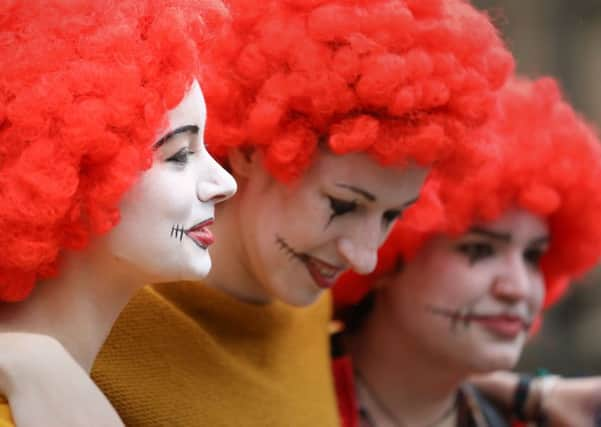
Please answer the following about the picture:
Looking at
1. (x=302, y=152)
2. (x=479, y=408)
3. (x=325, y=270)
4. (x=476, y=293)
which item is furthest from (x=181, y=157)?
(x=479, y=408)

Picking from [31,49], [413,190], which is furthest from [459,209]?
[31,49]

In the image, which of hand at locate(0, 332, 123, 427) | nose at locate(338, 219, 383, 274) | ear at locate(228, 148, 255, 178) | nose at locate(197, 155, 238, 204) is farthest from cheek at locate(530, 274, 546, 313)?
hand at locate(0, 332, 123, 427)

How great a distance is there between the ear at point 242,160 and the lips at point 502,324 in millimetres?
523

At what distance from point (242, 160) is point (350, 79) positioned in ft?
0.70

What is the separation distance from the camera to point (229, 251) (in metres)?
1.45

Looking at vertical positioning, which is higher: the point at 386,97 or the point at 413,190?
the point at 386,97

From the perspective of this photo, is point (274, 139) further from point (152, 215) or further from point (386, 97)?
point (152, 215)

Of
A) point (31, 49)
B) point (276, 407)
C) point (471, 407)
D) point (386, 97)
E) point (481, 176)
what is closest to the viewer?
point (31, 49)

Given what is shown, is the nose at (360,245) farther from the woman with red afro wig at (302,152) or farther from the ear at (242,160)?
the ear at (242,160)

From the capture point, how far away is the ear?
1423mm

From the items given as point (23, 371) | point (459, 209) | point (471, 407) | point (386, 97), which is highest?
point (386, 97)

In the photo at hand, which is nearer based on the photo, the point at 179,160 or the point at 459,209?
the point at 179,160

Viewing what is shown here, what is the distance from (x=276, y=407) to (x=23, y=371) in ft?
1.62

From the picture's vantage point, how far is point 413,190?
140 cm
